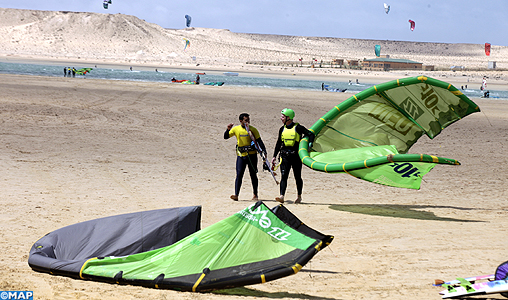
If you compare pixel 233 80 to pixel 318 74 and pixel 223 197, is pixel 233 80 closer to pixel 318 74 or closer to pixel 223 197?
pixel 318 74

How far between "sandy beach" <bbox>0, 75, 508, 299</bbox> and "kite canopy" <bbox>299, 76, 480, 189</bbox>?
34.9 inches

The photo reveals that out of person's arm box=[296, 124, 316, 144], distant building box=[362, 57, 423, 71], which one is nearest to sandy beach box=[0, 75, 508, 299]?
person's arm box=[296, 124, 316, 144]

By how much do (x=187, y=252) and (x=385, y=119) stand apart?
609cm

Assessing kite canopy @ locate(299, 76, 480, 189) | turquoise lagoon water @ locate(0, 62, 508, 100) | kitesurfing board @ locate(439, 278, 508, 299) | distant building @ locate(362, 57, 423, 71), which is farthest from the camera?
distant building @ locate(362, 57, 423, 71)

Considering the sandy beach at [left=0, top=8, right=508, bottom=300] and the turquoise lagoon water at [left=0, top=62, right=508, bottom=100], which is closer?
the sandy beach at [left=0, top=8, right=508, bottom=300]

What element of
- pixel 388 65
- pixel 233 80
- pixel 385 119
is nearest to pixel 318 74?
pixel 388 65

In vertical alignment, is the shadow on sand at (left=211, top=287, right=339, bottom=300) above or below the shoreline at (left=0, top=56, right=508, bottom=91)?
below

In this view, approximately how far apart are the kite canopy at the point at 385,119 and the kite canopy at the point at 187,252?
3.36m

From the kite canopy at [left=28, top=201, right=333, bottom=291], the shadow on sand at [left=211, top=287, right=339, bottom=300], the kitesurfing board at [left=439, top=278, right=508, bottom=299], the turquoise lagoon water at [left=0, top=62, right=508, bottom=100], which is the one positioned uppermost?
the turquoise lagoon water at [left=0, top=62, right=508, bottom=100]

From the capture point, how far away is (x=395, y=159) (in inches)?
283

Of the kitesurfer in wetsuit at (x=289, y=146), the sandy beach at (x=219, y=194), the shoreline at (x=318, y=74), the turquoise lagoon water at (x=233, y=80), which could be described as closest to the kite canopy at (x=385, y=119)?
the kitesurfer in wetsuit at (x=289, y=146)

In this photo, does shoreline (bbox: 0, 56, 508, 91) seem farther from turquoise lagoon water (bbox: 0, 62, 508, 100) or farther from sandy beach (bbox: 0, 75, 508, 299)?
sandy beach (bbox: 0, 75, 508, 299)

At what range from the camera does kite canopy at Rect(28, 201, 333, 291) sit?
4383mm

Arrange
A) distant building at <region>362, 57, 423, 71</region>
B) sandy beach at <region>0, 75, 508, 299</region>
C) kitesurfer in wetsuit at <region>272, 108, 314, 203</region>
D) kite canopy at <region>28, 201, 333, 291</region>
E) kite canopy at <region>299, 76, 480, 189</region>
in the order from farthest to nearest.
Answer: distant building at <region>362, 57, 423, 71</region>, kite canopy at <region>299, 76, 480, 189</region>, kitesurfer in wetsuit at <region>272, 108, 314, 203</region>, sandy beach at <region>0, 75, 508, 299</region>, kite canopy at <region>28, 201, 333, 291</region>
